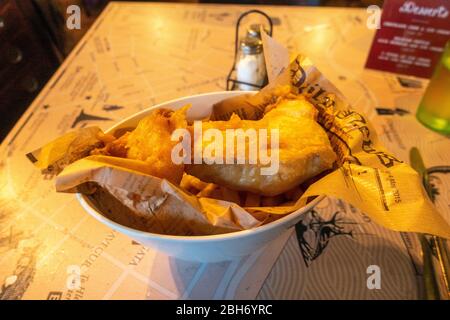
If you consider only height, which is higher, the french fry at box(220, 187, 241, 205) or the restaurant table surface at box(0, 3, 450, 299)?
the french fry at box(220, 187, 241, 205)

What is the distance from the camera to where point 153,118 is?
0.45 metres

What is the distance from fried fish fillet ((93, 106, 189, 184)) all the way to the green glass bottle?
1.86ft

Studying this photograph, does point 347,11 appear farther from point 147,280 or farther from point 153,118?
point 147,280

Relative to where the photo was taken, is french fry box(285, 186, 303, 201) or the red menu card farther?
the red menu card

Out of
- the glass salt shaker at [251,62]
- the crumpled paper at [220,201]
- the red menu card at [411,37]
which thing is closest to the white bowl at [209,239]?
the crumpled paper at [220,201]

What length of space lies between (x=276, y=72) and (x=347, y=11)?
2.71 feet

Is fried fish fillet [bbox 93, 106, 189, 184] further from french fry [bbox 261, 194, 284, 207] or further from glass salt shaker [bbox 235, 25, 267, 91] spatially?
glass salt shaker [bbox 235, 25, 267, 91]

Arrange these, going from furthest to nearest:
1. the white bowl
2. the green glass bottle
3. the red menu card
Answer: the red menu card → the green glass bottle → the white bowl

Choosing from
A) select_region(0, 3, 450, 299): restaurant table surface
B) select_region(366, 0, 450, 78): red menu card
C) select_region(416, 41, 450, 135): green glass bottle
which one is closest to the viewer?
select_region(0, 3, 450, 299): restaurant table surface

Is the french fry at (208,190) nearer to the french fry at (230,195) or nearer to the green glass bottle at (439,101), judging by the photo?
the french fry at (230,195)

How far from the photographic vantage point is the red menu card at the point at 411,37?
779 mm

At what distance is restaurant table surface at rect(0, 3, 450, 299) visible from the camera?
47 cm

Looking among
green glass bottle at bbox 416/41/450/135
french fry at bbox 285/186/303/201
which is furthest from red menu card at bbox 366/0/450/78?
french fry at bbox 285/186/303/201
